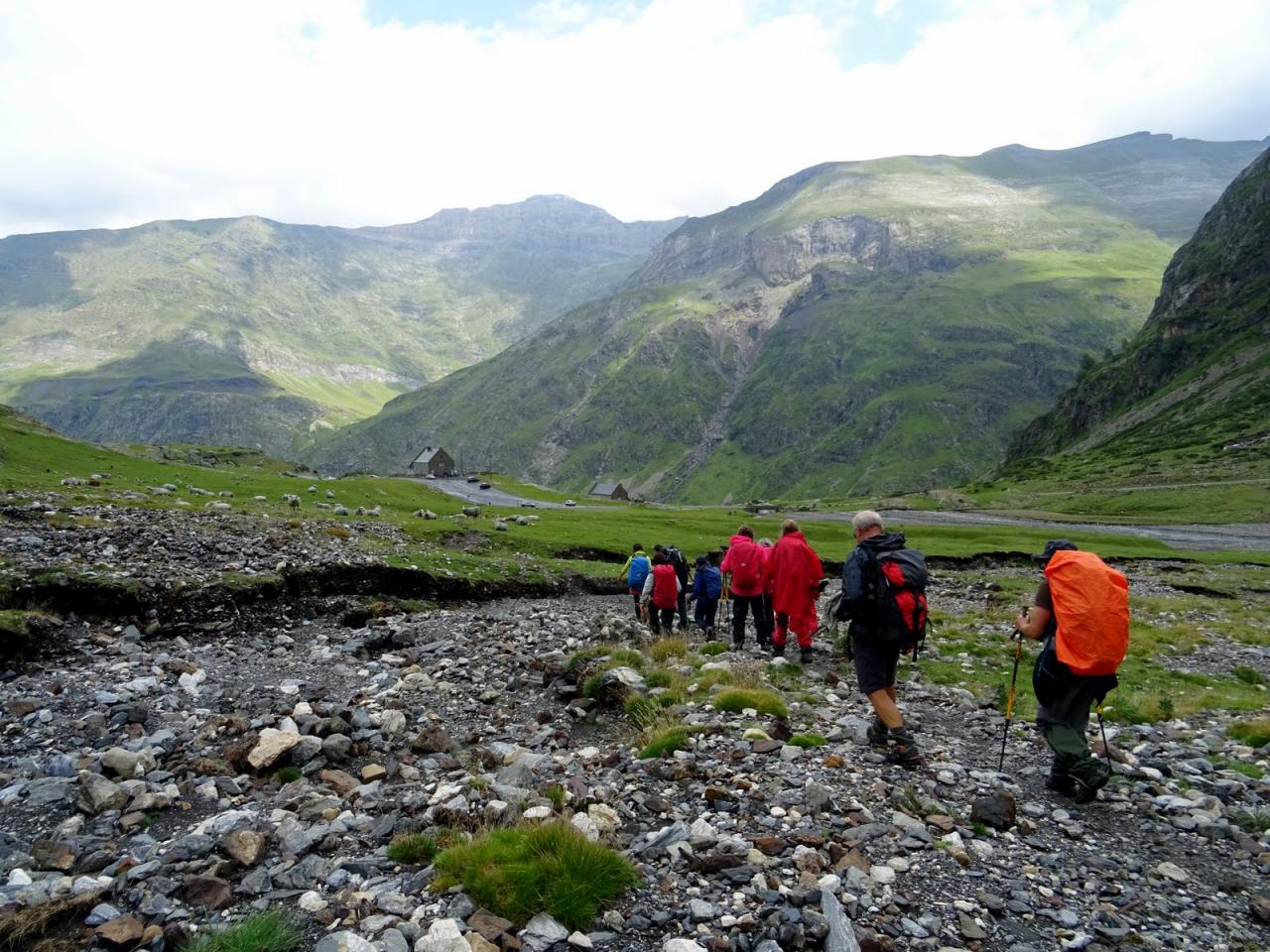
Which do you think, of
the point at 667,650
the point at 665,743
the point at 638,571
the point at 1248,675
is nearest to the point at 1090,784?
the point at 665,743

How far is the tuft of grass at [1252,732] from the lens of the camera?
1156 cm

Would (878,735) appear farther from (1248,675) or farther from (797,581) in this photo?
(1248,675)

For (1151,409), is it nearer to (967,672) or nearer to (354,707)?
(967,672)

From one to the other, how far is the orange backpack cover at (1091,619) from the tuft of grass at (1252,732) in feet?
15.4

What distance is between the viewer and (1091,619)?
30.8 feet

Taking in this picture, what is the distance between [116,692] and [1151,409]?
7828 inches

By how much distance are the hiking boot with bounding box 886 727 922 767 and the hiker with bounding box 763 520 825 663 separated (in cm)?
776

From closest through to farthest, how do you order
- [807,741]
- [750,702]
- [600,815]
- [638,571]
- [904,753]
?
[600,815]
[904,753]
[807,741]
[750,702]
[638,571]

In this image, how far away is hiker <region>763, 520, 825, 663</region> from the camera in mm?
18391

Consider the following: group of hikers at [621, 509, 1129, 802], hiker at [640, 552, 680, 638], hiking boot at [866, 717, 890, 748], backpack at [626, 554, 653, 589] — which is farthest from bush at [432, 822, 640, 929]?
backpack at [626, 554, 653, 589]

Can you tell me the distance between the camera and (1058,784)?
967 centimetres

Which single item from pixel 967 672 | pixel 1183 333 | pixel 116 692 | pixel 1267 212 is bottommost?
pixel 967 672

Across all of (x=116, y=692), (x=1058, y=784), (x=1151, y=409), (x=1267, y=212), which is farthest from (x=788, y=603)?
(x=1267, y=212)

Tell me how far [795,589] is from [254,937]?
48.3 feet
